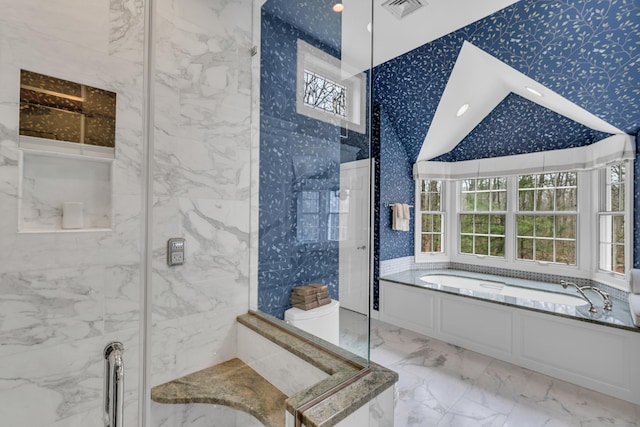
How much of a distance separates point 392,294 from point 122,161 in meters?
3.34

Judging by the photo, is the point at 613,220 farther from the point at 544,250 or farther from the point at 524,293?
the point at 524,293

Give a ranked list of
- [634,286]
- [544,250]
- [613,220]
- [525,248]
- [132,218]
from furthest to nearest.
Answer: [525,248], [544,250], [613,220], [634,286], [132,218]

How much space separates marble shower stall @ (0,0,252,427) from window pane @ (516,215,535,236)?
3.69 metres

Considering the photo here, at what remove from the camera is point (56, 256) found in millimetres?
1229

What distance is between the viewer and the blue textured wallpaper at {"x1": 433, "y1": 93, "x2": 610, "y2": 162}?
3354 millimetres

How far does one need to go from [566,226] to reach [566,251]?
0.30 meters

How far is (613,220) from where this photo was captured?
311 centimetres

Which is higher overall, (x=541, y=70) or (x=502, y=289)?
(x=541, y=70)

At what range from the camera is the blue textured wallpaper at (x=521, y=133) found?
132 inches

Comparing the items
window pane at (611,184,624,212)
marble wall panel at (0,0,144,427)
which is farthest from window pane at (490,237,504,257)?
marble wall panel at (0,0,144,427)

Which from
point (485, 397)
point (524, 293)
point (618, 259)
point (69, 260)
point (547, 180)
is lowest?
point (485, 397)

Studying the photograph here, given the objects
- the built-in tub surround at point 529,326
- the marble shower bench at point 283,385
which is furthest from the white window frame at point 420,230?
the marble shower bench at point 283,385

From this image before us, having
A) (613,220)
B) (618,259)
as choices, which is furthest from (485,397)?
(613,220)

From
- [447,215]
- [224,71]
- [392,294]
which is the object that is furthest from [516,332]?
[224,71]
